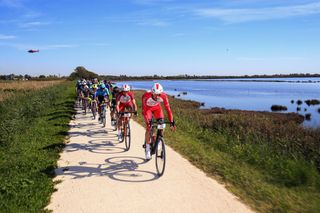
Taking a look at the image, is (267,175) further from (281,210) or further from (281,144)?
(281,144)

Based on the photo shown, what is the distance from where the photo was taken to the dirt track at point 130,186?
5965 millimetres

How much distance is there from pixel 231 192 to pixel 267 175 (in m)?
1.99

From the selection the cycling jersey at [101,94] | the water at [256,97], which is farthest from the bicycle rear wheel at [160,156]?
the water at [256,97]

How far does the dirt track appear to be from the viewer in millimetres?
5965

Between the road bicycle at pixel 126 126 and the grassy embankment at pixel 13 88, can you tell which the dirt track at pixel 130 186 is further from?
the grassy embankment at pixel 13 88

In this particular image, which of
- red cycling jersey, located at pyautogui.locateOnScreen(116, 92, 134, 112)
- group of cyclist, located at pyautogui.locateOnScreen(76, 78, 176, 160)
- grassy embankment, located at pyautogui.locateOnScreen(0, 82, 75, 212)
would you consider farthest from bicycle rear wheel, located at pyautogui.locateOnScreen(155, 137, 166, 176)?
red cycling jersey, located at pyautogui.locateOnScreen(116, 92, 134, 112)

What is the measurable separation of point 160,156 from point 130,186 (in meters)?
1.14

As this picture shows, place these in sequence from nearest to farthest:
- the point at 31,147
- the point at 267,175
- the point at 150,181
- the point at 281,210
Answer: the point at 281,210, the point at 150,181, the point at 267,175, the point at 31,147

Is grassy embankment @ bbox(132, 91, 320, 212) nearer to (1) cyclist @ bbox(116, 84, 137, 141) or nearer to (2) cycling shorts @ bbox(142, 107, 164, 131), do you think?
(2) cycling shorts @ bbox(142, 107, 164, 131)

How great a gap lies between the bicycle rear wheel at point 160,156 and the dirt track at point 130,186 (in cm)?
18

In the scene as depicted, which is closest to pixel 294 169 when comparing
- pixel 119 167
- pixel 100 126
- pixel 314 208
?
pixel 314 208

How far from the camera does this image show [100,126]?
51.2 feet

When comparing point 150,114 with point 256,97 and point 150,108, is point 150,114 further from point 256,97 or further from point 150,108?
point 256,97

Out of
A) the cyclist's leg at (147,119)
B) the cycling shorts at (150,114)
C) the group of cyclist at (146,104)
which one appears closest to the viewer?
the group of cyclist at (146,104)
